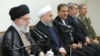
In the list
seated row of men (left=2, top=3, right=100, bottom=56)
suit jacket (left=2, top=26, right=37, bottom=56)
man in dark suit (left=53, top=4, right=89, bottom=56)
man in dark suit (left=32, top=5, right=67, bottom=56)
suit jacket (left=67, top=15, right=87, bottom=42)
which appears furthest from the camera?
suit jacket (left=67, top=15, right=87, bottom=42)

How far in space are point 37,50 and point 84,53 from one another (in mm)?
1427

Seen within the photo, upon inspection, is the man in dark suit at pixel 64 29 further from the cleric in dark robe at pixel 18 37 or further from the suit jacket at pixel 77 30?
the cleric in dark robe at pixel 18 37

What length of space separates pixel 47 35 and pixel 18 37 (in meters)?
0.86

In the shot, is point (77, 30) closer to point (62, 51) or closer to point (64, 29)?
point (64, 29)

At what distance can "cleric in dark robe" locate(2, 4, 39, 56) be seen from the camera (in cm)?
307

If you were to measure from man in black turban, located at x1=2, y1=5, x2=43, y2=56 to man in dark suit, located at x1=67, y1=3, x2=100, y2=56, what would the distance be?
1718 mm

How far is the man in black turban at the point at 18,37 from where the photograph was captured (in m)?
3.07

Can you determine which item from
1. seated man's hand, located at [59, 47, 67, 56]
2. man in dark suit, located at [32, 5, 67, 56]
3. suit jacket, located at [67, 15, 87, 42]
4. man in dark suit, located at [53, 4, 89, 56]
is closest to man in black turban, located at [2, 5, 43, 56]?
man in dark suit, located at [32, 5, 67, 56]

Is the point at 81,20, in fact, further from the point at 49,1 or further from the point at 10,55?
the point at 10,55

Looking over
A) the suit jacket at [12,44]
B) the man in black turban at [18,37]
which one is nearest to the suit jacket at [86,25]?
the man in black turban at [18,37]

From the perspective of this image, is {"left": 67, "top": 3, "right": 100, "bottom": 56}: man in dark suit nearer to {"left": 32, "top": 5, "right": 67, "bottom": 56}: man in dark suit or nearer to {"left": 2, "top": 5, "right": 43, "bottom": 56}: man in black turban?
{"left": 32, "top": 5, "right": 67, "bottom": 56}: man in dark suit

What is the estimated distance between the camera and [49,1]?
5.41 m

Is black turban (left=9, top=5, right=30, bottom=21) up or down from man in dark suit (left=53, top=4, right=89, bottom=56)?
up

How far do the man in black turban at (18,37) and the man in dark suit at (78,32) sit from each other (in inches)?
Result: 67.6
